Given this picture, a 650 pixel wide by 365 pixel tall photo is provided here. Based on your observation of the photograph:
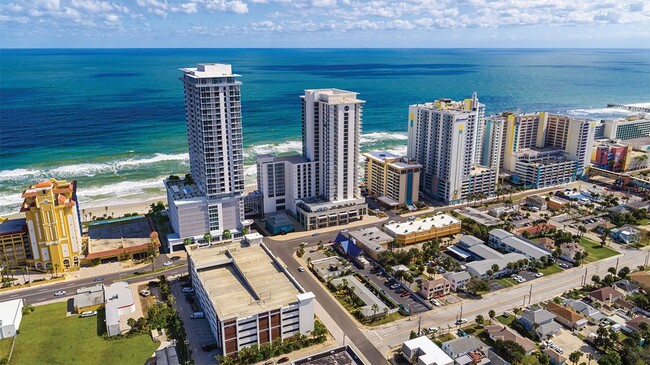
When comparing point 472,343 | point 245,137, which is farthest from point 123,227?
point 245,137

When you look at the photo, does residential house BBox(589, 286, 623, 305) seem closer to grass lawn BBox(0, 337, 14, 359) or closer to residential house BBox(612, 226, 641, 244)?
residential house BBox(612, 226, 641, 244)

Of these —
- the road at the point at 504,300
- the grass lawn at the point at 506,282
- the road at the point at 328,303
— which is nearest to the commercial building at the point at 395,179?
the road at the point at 328,303

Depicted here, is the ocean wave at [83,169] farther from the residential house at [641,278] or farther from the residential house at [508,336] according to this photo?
the residential house at [641,278]

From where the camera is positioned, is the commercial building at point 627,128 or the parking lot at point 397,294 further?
the commercial building at point 627,128

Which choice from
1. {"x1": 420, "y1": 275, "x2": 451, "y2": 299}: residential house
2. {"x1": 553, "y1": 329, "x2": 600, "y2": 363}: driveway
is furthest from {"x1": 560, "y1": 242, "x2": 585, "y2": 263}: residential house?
{"x1": 420, "y1": 275, "x2": 451, "y2": 299}: residential house

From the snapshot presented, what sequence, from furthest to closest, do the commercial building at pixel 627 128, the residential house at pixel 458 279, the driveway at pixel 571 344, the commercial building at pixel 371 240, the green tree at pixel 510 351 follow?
the commercial building at pixel 627 128 < the commercial building at pixel 371 240 < the residential house at pixel 458 279 < the driveway at pixel 571 344 < the green tree at pixel 510 351

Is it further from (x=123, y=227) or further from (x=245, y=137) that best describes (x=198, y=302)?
(x=245, y=137)

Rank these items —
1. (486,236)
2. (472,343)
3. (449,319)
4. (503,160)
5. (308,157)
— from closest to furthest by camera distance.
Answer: (472,343), (449,319), (486,236), (308,157), (503,160)
